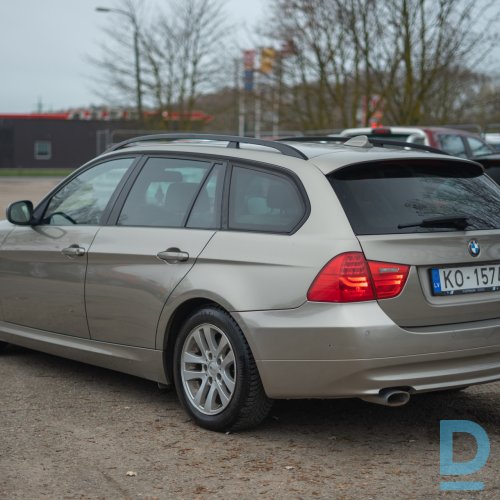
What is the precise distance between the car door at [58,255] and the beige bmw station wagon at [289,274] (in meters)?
0.05

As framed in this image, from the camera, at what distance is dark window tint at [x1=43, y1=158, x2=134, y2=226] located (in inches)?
250

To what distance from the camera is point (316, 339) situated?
15.8 ft

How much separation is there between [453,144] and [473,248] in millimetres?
12884

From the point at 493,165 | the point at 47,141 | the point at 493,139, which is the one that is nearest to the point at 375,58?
the point at 493,139

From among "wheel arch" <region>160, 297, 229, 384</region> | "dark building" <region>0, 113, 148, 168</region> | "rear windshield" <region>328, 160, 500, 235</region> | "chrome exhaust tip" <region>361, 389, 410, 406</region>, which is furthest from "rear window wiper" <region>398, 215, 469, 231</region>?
"dark building" <region>0, 113, 148, 168</region>

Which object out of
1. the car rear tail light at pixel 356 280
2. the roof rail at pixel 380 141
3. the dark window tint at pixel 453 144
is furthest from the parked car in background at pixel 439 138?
the car rear tail light at pixel 356 280

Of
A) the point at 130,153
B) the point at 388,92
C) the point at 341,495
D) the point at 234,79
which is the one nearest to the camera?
the point at 341,495

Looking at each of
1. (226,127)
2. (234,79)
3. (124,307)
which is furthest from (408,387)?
(226,127)

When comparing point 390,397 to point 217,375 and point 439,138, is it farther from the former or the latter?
point 439,138

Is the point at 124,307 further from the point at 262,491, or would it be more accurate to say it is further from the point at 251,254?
the point at 262,491

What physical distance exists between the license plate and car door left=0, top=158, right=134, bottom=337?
2.22 metres

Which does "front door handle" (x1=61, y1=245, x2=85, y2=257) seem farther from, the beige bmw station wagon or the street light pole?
the street light pole

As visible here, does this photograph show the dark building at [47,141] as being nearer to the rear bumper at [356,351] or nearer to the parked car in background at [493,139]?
the parked car in background at [493,139]

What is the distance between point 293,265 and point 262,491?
111 centimetres
